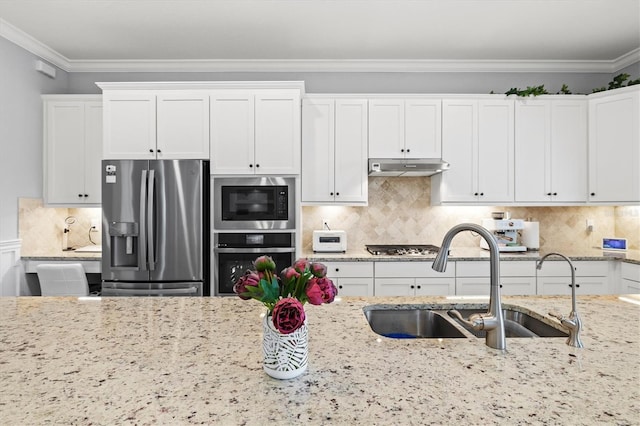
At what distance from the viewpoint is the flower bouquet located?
0.92 meters

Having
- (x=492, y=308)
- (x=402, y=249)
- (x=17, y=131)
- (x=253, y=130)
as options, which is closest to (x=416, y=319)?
(x=492, y=308)

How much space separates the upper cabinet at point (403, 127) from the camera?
3.51m

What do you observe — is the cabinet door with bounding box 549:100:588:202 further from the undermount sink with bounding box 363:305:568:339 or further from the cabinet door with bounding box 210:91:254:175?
the cabinet door with bounding box 210:91:254:175

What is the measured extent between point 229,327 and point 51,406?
58 centimetres

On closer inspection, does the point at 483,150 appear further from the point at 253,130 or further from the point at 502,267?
the point at 253,130

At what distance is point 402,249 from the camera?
11.7 feet

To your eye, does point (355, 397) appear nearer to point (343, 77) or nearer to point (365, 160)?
point (365, 160)

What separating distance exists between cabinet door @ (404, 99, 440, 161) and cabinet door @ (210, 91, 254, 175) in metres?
1.44

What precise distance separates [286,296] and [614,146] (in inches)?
147

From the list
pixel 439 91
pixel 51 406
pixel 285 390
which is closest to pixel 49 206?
pixel 51 406

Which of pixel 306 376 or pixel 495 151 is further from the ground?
pixel 495 151

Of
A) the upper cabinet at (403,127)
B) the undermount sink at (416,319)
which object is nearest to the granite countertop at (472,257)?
the upper cabinet at (403,127)

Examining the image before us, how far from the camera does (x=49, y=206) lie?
3.55m

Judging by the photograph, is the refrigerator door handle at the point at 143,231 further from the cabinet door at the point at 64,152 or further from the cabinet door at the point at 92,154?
the cabinet door at the point at 64,152
